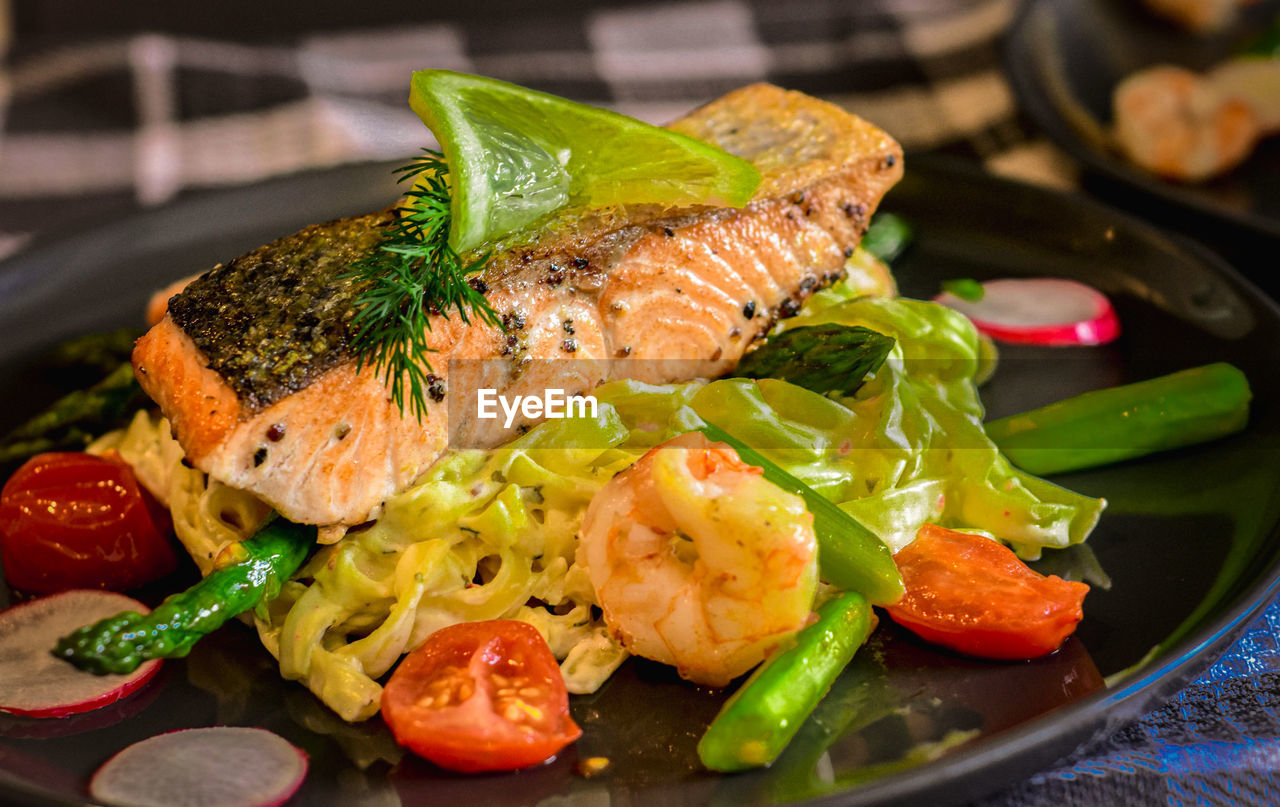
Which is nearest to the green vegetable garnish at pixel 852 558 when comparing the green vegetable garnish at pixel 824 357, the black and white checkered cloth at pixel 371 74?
the green vegetable garnish at pixel 824 357

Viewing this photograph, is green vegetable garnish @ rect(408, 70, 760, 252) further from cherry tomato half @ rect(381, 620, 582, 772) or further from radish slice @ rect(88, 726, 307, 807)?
radish slice @ rect(88, 726, 307, 807)

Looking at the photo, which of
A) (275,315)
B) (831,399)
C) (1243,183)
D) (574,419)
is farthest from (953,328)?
(1243,183)

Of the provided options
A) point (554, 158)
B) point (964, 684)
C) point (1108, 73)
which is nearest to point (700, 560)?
point (964, 684)

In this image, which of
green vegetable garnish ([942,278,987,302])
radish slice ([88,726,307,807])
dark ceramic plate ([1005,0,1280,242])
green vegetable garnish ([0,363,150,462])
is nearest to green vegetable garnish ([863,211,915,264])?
green vegetable garnish ([942,278,987,302])

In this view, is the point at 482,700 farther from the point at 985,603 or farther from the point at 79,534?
the point at 79,534

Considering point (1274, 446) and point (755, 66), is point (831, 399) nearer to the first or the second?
point (1274, 446)
